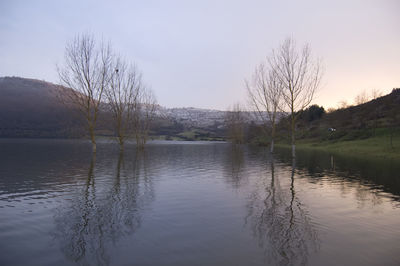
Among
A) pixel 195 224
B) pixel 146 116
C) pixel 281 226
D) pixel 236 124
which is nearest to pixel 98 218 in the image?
pixel 195 224

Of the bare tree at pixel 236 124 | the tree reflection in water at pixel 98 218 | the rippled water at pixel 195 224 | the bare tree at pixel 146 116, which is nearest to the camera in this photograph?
the rippled water at pixel 195 224

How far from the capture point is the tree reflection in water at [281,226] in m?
6.02

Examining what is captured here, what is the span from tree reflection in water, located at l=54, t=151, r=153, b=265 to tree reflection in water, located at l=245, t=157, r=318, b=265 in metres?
3.88

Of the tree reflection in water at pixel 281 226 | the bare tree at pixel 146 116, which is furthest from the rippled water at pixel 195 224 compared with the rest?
the bare tree at pixel 146 116

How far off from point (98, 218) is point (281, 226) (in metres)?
6.12

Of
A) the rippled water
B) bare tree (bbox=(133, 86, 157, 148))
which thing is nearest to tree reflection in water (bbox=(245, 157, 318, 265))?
the rippled water

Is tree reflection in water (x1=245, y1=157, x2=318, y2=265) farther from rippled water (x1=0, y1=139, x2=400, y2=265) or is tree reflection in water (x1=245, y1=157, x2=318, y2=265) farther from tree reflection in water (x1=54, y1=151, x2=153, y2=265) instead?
tree reflection in water (x1=54, y1=151, x2=153, y2=265)

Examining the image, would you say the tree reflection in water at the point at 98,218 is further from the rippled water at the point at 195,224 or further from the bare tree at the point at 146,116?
the bare tree at the point at 146,116

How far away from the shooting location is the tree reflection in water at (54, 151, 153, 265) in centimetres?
598

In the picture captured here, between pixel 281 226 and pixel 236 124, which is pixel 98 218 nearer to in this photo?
pixel 281 226

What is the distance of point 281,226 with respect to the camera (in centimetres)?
793

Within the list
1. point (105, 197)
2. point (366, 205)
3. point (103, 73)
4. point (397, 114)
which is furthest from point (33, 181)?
point (397, 114)

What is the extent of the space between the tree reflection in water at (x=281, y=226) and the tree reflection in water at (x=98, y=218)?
12.7 feet

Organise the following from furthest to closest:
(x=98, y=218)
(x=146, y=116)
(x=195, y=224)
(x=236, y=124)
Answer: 1. (x=236, y=124)
2. (x=146, y=116)
3. (x=98, y=218)
4. (x=195, y=224)
